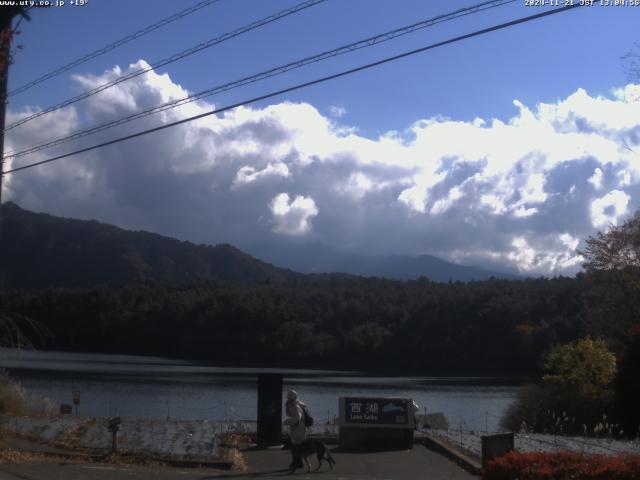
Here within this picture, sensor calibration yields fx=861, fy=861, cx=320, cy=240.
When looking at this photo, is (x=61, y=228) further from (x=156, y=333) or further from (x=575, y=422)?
(x=575, y=422)

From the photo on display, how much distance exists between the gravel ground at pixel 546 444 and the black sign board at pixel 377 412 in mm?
1392

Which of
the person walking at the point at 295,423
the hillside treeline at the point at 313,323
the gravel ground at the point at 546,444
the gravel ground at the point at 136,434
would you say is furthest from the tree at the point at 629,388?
A: the hillside treeline at the point at 313,323

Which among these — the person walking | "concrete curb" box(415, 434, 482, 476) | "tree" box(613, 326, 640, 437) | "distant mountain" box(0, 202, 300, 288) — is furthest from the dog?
"distant mountain" box(0, 202, 300, 288)

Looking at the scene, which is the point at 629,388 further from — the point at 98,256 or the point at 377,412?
the point at 98,256

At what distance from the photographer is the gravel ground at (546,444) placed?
18219mm

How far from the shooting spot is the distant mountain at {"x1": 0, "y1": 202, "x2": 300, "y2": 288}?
12375 cm

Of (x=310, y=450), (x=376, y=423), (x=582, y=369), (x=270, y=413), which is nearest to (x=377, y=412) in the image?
(x=376, y=423)

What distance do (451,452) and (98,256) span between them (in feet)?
425

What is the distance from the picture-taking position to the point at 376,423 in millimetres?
18844

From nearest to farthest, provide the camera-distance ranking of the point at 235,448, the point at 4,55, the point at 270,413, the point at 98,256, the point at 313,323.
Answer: the point at 4,55
the point at 235,448
the point at 270,413
the point at 313,323
the point at 98,256

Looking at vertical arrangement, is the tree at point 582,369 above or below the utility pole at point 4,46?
below

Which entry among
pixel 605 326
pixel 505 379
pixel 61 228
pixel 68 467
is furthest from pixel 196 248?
pixel 68 467

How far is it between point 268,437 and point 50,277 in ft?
365

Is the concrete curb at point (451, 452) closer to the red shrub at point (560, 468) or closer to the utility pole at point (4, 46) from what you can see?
the red shrub at point (560, 468)
